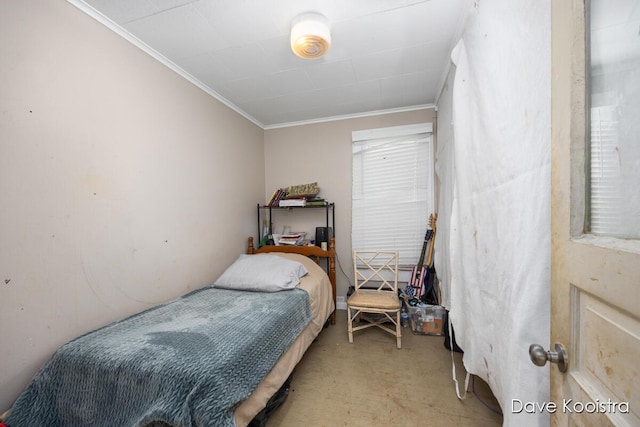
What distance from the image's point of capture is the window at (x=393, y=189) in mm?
3018

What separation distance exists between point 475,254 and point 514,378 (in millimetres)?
650

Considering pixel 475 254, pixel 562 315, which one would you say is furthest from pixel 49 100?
pixel 475 254

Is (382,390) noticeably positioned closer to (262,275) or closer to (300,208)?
(262,275)

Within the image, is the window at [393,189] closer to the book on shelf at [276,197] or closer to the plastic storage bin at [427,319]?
the plastic storage bin at [427,319]

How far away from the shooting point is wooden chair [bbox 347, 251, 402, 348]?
2434 millimetres

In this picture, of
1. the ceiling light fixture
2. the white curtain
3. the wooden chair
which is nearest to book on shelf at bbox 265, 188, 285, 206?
the wooden chair

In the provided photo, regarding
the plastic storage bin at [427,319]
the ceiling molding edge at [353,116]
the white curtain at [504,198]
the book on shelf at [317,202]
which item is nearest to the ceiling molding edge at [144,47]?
the ceiling molding edge at [353,116]

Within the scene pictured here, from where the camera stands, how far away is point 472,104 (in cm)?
145

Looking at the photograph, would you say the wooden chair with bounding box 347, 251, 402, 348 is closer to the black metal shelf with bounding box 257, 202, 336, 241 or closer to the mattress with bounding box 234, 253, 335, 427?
the mattress with bounding box 234, 253, 335, 427

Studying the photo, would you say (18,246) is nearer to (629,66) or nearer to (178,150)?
(178,150)

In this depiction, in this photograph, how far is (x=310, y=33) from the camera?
1.55 m

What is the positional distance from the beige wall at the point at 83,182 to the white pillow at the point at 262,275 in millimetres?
356

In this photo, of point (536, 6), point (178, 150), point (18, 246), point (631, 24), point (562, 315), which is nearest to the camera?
point (631, 24)

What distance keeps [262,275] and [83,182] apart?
1399mm
